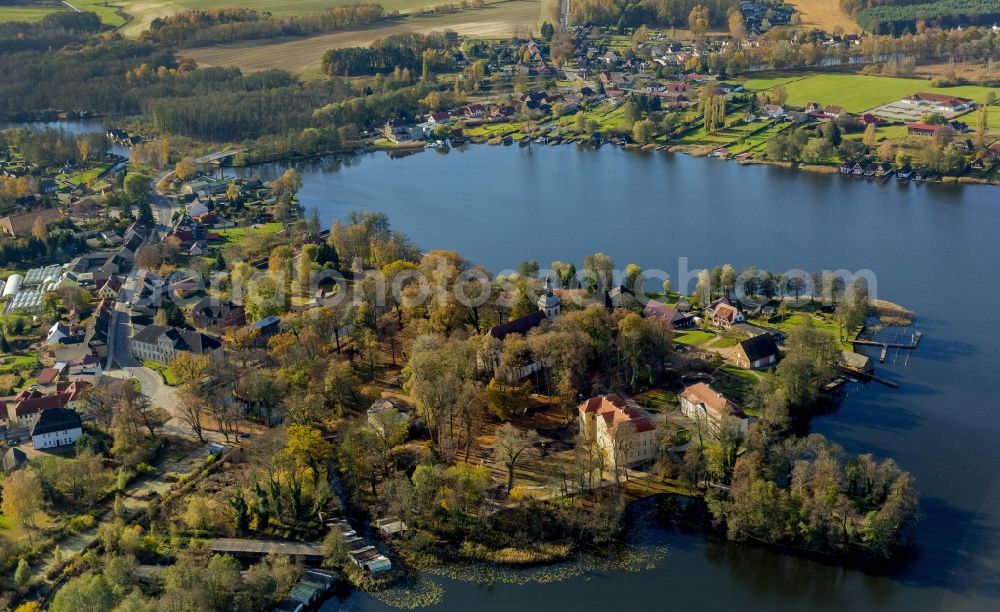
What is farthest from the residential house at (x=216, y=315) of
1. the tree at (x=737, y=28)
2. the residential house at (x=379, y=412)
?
the tree at (x=737, y=28)

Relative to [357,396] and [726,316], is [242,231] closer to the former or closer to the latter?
[357,396]

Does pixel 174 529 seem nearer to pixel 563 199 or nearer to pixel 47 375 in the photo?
pixel 47 375

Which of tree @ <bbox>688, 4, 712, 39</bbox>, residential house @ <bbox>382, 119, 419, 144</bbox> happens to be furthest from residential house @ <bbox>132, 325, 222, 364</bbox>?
tree @ <bbox>688, 4, 712, 39</bbox>

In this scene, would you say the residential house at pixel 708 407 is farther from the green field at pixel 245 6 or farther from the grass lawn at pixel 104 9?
the grass lawn at pixel 104 9

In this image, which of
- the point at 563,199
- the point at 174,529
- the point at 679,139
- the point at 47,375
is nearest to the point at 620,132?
the point at 679,139

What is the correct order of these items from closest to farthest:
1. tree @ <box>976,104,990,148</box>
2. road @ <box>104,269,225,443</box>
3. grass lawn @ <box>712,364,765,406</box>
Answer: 1. road @ <box>104,269,225,443</box>
2. grass lawn @ <box>712,364,765,406</box>
3. tree @ <box>976,104,990,148</box>

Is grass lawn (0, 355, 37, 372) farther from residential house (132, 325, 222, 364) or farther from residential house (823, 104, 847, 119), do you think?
residential house (823, 104, 847, 119)
